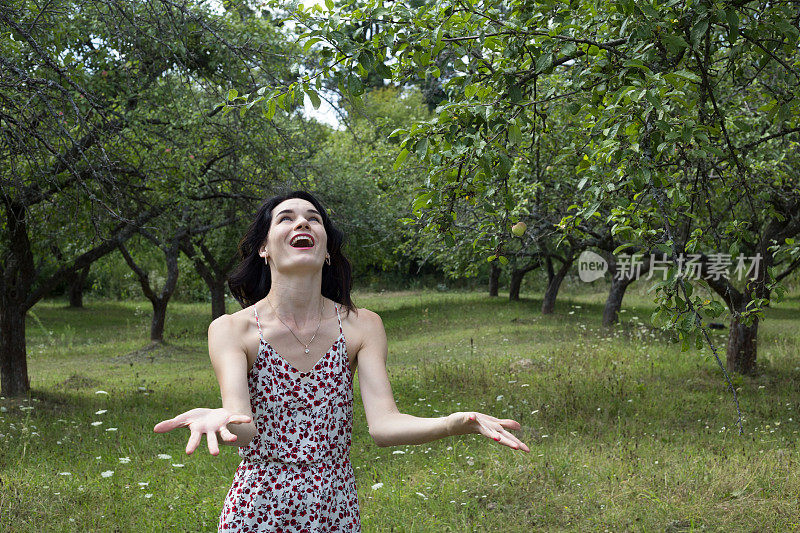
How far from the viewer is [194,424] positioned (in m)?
2.24

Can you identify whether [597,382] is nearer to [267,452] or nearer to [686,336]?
[686,336]

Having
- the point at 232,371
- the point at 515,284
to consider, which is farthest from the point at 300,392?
the point at 515,284

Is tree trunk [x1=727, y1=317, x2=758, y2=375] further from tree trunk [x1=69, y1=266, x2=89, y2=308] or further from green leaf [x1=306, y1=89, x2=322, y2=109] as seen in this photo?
tree trunk [x1=69, y1=266, x2=89, y2=308]

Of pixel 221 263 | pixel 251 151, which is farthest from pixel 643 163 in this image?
pixel 221 263

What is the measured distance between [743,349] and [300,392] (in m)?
9.26

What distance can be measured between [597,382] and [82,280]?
20879 mm

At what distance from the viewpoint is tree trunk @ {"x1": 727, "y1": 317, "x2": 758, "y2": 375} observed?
10.4 meters

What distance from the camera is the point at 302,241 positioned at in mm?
2867

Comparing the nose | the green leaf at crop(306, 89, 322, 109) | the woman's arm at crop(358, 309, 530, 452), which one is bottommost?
the woman's arm at crop(358, 309, 530, 452)

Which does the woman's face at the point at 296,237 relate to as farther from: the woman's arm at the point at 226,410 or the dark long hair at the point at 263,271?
the woman's arm at the point at 226,410

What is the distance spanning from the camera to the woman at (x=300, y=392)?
2.60 meters

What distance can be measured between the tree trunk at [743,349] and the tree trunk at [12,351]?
31.7 ft

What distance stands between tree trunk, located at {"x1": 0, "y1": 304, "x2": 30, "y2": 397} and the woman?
822 centimetres

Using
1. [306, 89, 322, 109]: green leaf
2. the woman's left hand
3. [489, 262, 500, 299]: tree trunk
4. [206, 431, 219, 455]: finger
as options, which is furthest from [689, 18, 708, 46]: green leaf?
[489, 262, 500, 299]: tree trunk
